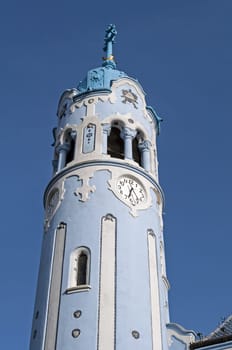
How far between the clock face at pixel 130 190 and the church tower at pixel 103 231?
5 centimetres

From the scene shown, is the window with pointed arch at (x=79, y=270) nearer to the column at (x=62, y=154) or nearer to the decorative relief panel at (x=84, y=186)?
the decorative relief panel at (x=84, y=186)

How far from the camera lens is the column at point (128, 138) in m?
24.4

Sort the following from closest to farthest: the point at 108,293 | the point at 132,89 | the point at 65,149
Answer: the point at 108,293 → the point at 65,149 → the point at 132,89

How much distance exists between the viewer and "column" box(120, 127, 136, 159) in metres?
24.4

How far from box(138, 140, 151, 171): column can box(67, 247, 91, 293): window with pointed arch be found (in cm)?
572

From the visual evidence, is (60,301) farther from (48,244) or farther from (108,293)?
(48,244)

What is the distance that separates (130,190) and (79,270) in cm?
419

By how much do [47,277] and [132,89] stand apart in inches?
418

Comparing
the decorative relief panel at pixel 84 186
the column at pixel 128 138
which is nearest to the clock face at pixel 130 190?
the decorative relief panel at pixel 84 186

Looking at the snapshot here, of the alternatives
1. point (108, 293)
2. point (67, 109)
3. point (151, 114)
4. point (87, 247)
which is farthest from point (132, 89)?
point (108, 293)

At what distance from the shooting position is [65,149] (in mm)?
25438

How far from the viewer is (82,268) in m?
20.2

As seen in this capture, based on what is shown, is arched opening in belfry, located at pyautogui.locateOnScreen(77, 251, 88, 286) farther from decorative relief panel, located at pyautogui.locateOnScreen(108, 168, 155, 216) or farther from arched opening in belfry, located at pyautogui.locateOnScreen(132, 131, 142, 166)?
arched opening in belfry, located at pyautogui.locateOnScreen(132, 131, 142, 166)

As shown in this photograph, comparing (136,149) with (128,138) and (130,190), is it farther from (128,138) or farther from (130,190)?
(130,190)
